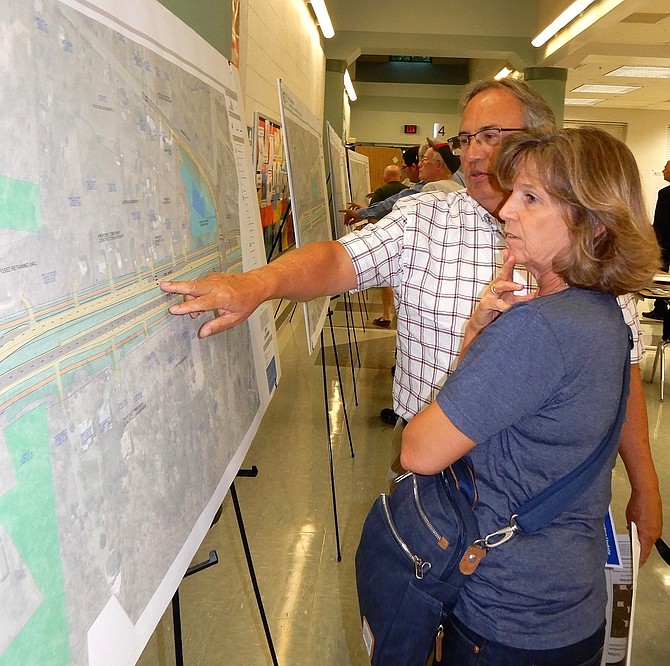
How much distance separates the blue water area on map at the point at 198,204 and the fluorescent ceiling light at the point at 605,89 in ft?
36.7

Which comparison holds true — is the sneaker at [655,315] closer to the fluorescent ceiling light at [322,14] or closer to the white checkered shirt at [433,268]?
the fluorescent ceiling light at [322,14]

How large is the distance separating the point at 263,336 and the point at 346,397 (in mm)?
2711

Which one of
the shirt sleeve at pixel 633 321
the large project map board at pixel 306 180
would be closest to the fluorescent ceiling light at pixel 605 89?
the large project map board at pixel 306 180

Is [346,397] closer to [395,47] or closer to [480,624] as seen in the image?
[480,624]

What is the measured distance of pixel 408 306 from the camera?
157cm

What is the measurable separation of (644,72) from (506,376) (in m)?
10.4

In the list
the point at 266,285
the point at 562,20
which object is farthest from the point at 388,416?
the point at 562,20

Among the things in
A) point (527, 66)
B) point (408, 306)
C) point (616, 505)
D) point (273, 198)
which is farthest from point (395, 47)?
point (408, 306)

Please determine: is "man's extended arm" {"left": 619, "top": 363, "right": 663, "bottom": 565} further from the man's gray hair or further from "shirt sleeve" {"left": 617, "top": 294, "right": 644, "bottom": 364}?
the man's gray hair

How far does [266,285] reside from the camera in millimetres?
1150

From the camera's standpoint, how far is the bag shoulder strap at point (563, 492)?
897 millimetres

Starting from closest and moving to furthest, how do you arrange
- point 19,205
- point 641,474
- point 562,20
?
point 19,205 < point 641,474 < point 562,20

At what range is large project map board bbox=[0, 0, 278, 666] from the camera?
21.6 inches

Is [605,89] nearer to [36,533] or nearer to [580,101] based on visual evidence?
[580,101]
